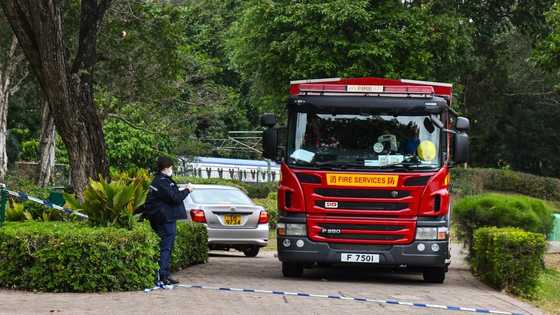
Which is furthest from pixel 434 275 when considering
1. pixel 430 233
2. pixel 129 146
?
pixel 129 146

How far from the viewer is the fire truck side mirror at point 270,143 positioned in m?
15.4

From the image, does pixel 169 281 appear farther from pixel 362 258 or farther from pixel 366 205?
pixel 366 205

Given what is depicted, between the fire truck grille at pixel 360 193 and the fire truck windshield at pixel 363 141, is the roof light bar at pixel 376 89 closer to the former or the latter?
the fire truck windshield at pixel 363 141

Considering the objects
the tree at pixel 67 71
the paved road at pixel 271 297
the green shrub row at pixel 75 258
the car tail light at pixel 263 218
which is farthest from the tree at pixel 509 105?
the green shrub row at pixel 75 258

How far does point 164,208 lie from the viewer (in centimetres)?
1337

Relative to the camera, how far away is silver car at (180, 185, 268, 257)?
20.3 metres

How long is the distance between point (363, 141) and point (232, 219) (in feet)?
18.8

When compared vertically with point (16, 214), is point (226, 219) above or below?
below

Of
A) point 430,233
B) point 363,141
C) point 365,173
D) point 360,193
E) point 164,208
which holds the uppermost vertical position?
point 363,141

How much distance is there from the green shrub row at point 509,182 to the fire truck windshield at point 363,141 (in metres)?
38.9

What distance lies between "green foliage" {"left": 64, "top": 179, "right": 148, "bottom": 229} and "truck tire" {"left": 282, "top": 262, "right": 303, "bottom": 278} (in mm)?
3636

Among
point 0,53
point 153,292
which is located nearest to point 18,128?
point 0,53

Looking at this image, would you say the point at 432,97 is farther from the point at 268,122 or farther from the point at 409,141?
the point at 268,122

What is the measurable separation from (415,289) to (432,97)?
286 cm
